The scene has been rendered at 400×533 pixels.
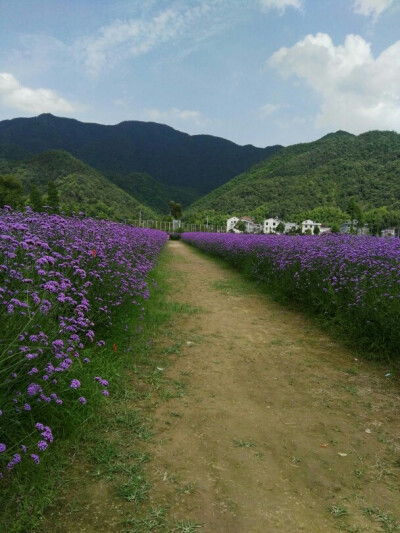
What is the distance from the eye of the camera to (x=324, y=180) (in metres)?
98.8

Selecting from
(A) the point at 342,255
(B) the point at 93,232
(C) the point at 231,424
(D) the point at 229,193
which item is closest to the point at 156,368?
(C) the point at 231,424

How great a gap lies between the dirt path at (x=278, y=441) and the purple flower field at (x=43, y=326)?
2.63 ft

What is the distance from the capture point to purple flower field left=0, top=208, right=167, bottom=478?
1.99 metres

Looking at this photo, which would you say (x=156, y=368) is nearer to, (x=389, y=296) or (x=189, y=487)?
(x=189, y=487)

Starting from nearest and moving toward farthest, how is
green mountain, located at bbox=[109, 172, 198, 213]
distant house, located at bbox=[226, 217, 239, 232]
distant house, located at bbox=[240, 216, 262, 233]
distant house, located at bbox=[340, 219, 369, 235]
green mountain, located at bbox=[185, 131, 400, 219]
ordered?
distant house, located at bbox=[340, 219, 369, 235] → green mountain, located at bbox=[185, 131, 400, 219] → distant house, located at bbox=[226, 217, 239, 232] → distant house, located at bbox=[240, 216, 262, 233] → green mountain, located at bbox=[109, 172, 198, 213]

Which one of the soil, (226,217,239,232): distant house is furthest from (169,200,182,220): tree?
the soil

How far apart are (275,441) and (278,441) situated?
0.02m

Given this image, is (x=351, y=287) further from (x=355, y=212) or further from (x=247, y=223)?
(x=247, y=223)

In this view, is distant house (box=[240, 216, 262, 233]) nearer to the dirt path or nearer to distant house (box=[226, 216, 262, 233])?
distant house (box=[226, 216, 262, 233])

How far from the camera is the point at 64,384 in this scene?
103 inches

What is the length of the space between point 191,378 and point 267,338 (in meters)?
1.86

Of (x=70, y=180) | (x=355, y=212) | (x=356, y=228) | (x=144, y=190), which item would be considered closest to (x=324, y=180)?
(x=355, y=212)

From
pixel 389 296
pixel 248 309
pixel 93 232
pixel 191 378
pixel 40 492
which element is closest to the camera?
pixel 40 492

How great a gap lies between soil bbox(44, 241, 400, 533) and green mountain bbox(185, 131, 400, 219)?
287 ft
